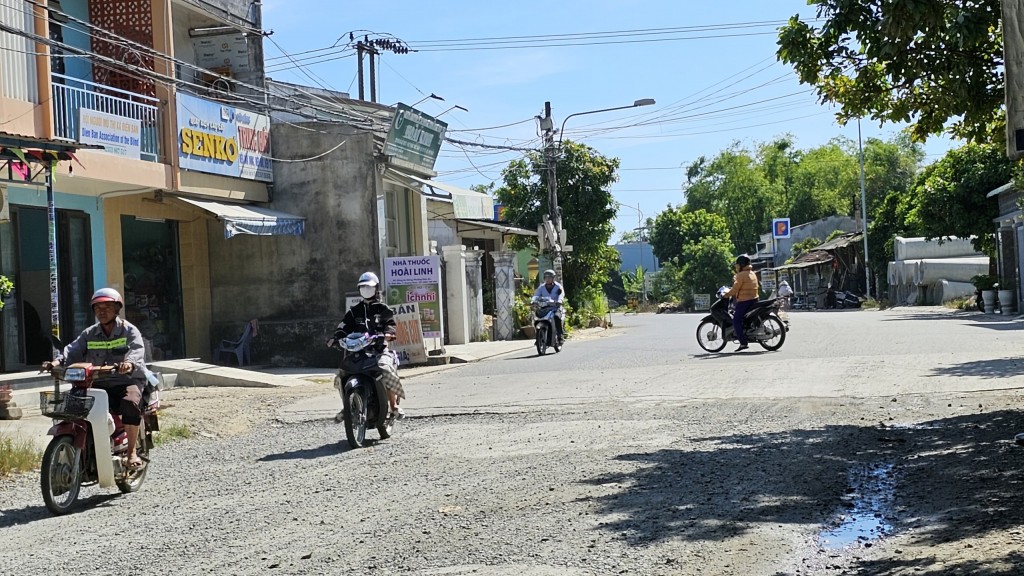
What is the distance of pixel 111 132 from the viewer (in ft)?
55.8

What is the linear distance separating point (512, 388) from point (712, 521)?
870cm

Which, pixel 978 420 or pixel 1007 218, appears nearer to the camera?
pixel 978 420

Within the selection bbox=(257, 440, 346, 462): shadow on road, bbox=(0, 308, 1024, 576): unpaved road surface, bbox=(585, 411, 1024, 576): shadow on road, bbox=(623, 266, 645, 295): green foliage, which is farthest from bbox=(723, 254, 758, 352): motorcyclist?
bbox=(623, 266, 645, 295): green foliage

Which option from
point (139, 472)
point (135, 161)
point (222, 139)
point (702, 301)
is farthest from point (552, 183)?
point (702, 301)

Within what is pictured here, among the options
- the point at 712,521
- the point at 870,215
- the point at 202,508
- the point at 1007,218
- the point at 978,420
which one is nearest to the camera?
the point at 712,521

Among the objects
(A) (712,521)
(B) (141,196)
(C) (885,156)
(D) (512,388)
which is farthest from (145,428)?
(C) (885,156)

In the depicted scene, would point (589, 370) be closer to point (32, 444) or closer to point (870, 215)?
point (32, 444)

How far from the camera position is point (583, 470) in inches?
300

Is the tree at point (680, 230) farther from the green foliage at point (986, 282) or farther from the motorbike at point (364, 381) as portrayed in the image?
the motorbike at point (364, 381)

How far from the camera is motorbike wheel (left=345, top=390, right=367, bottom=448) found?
9648 mm

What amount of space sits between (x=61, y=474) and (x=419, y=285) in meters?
14.0

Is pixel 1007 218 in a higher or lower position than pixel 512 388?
higher

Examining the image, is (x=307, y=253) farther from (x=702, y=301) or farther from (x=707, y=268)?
(x=707, y=268)

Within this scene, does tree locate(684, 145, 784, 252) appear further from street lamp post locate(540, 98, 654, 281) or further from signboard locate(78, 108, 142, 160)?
signboard locate(78, 108, 142, 160)
